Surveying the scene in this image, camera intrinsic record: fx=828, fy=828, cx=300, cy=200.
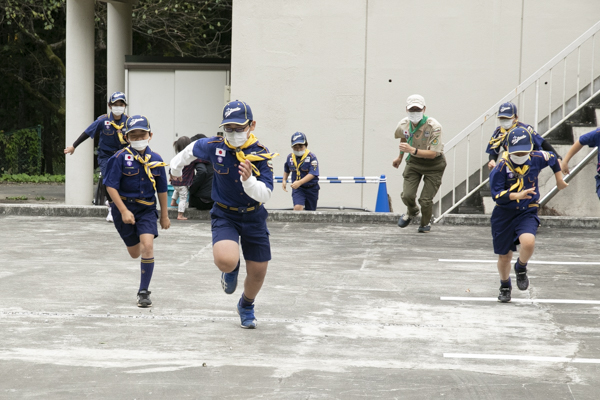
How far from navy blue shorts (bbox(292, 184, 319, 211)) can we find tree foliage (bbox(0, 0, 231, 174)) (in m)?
10.4

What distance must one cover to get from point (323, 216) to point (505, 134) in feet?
13.1

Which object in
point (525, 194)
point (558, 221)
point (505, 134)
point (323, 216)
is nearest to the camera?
point (525, 194)

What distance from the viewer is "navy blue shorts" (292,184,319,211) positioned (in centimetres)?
1358

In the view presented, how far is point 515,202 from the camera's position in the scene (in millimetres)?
7340

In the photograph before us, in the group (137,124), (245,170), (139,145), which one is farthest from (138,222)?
(245,170)

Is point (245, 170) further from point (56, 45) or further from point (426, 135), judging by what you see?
point (56, 45)

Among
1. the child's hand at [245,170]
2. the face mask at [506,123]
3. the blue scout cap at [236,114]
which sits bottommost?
the child's hand at [245,170]

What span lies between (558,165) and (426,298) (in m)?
1.86

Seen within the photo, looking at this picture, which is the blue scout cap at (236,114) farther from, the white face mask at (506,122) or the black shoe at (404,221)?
the black shoe at (404,221)

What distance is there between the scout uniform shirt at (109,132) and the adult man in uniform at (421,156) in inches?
147

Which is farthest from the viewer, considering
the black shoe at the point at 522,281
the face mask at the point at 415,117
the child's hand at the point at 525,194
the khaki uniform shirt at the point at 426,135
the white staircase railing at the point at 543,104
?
the white staircase railing at the point at 543,104

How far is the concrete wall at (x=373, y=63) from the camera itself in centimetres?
1529

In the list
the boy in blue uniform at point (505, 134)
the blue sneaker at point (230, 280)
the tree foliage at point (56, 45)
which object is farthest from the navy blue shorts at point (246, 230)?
the tree foliage at point (56, 45)

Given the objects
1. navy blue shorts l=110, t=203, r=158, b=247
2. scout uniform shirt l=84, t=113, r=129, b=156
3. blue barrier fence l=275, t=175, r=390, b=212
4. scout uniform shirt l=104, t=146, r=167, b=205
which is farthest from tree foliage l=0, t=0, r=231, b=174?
navy blue shorts l=110, t=203, r=158, b=247
